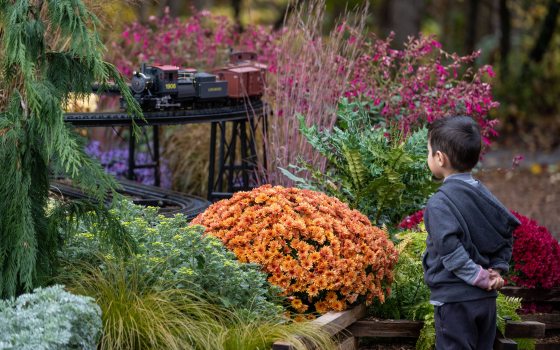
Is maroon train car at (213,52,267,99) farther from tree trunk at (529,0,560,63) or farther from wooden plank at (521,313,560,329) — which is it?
tree trunk at (529,0,560,63)

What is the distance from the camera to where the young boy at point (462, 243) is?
4289 millimetres

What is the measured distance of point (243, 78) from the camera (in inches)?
→ 313

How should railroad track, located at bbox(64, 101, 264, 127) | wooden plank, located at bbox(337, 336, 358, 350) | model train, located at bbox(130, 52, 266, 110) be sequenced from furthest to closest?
model train, located at bbox(130, 52, 266, 110) < railroad track, located at bbox(64, 101, 264, 127) < wooden plank, located at bbox(337, 336, 358, 350)

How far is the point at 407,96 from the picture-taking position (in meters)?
8.01

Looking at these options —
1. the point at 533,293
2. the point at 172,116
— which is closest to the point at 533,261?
the point at 533,293

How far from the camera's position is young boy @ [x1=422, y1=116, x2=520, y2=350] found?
14.1ft

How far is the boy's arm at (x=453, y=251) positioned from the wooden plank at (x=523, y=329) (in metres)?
1.00

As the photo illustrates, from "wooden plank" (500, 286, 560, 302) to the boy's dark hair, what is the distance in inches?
71.2

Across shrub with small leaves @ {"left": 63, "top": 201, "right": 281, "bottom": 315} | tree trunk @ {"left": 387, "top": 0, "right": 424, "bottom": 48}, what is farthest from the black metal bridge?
tree trunk @ {"left": 387, "top": 0, "right": 424, "bottom": 48}

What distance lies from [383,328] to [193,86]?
3018mm

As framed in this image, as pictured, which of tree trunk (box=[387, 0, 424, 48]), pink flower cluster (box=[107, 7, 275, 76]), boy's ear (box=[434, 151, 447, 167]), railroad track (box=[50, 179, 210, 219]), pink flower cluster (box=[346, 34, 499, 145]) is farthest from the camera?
tree trunk (box=[387, 0, 424, 48])

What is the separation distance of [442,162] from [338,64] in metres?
3.54

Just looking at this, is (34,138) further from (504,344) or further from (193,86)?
(193,86)

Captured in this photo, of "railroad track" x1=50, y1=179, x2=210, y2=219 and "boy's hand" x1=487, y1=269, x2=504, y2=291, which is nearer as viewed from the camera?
"boy's hand" x1=487, y1=269, x2=504, y2=291
